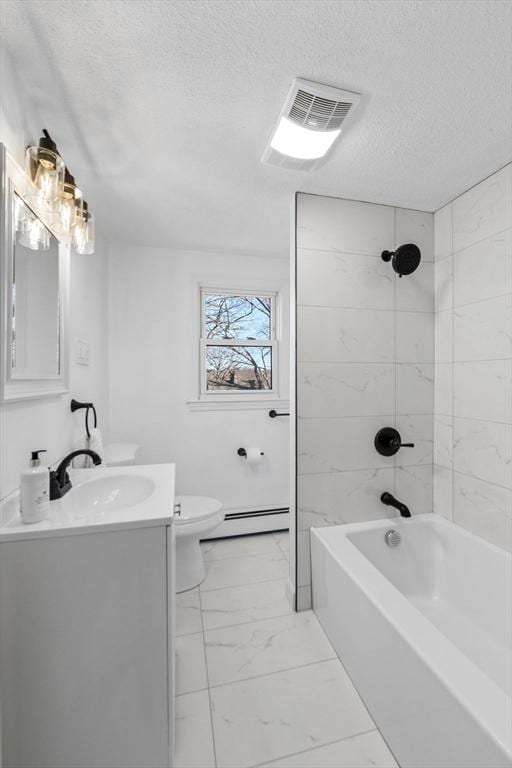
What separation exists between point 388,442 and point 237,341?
143 centimetres

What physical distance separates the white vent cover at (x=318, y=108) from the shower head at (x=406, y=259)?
0.66 metres

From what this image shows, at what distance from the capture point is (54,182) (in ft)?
3.76

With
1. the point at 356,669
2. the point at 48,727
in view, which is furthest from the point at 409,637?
the point at 48,727

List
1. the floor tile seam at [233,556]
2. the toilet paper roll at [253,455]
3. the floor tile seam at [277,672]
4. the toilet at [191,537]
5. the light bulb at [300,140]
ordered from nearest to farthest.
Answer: the light bulb at [300,140] < the floor tile seam at [277,672] < the toilet at [191,537] < the floor tile seam at [233,556] < the toilet paper roll at [253,455]

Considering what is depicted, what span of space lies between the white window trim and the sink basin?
45.2 inches

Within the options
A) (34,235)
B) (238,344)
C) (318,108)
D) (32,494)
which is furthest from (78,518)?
(238,344)

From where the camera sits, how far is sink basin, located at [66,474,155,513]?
4.31ft

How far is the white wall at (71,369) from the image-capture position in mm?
1023

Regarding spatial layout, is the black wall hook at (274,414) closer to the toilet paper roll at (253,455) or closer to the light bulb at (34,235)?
the toilet paper roll at (253,455)

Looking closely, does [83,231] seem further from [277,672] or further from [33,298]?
[277,672]

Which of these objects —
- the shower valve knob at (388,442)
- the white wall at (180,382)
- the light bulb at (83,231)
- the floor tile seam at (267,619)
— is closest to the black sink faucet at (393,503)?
the shower valve knob at (388,442)

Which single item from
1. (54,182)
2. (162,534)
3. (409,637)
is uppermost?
(54,182)

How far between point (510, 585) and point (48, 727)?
5.96 ft

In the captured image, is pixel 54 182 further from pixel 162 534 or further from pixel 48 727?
pixel 48 727
